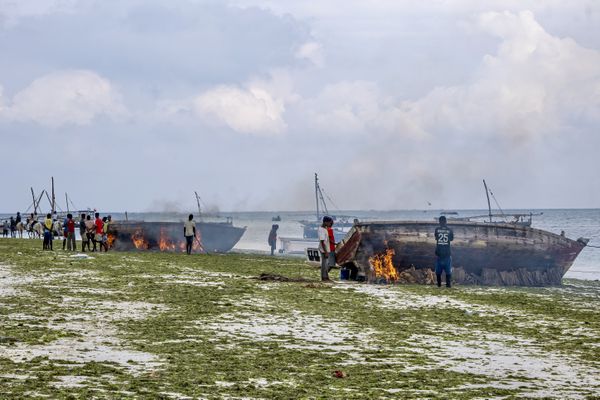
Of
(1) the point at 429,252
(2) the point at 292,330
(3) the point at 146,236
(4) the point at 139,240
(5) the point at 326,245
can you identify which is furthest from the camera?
(3) the point at 146,236

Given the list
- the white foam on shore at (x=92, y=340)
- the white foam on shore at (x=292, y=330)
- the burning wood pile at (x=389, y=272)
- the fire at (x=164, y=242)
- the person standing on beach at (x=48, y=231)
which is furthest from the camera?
the fire at (x=164, y=242)

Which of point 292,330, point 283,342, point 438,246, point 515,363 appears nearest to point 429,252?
point 438,246

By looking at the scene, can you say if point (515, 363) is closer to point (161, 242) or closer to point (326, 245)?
point (326, 245)

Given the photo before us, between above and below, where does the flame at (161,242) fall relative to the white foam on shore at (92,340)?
above

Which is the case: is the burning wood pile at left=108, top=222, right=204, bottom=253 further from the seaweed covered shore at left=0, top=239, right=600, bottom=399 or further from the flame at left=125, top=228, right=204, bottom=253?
the seaweed covered shore at left=0, top=239, right=600, bottom=399

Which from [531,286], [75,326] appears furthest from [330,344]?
[531,286]

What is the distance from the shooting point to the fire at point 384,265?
94.7 ft

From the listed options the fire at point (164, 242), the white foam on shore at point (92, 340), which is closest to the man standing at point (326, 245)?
the white foam on shore at point (92, 340)

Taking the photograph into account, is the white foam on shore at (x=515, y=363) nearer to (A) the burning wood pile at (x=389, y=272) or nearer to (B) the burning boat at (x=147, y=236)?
(A) the burning wood pile at (x=389, y=272)

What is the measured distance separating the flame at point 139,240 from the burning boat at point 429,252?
74.9ft

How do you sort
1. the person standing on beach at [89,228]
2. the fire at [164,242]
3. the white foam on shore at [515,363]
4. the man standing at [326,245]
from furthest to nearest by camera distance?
the fire at [164,242]
the person standing on beach at [89,228]
the man standing at [326,245]
the white foam on shore at [515,363]

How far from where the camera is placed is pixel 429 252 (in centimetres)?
2900

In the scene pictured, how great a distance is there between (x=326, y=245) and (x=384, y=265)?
464 cm

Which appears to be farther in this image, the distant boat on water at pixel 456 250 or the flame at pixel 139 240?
the flame at pixel 139 240
